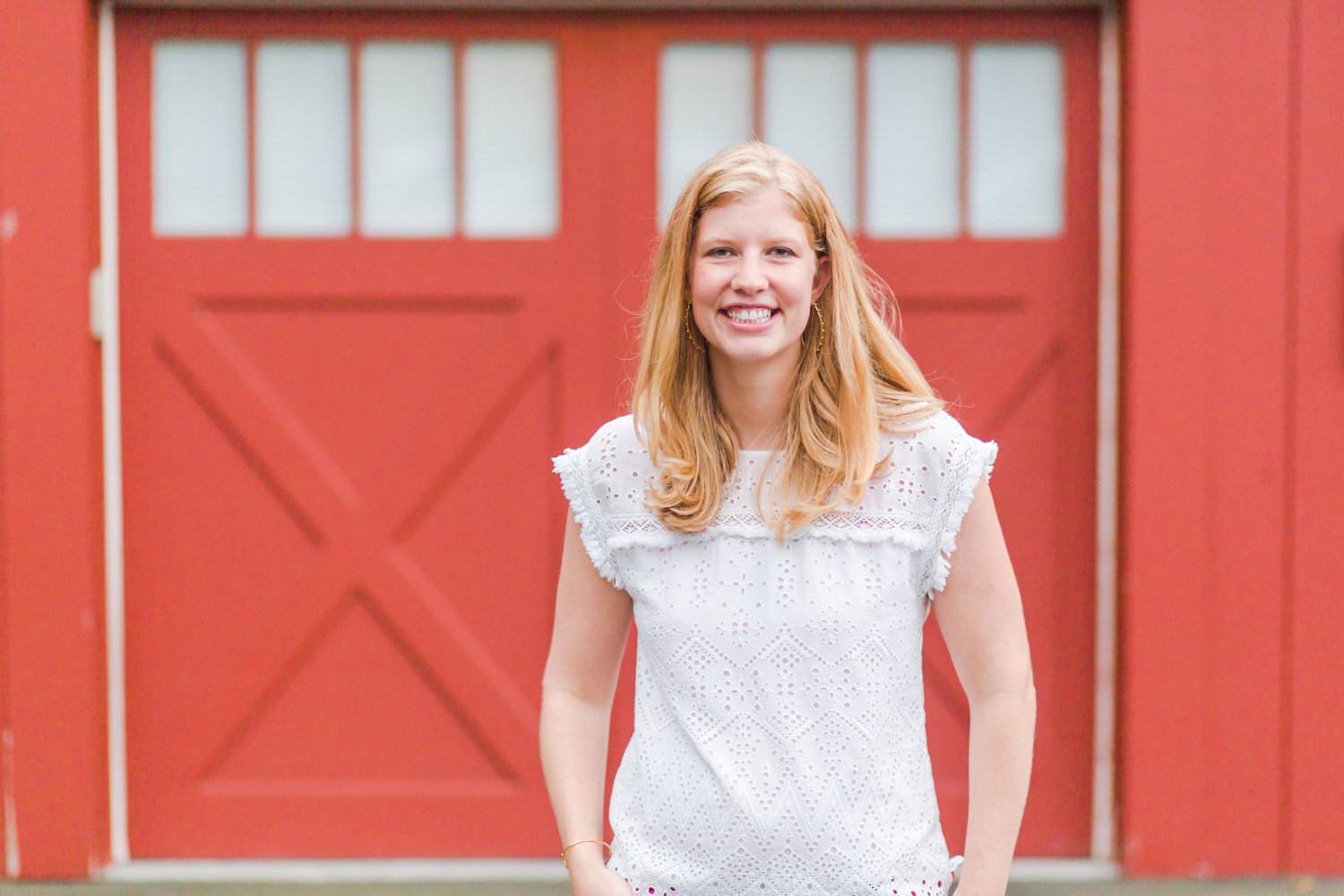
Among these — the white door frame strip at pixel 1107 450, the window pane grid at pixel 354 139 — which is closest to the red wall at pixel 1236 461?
the white door frame strip at pixel 1107 450

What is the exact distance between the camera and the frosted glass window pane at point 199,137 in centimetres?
336

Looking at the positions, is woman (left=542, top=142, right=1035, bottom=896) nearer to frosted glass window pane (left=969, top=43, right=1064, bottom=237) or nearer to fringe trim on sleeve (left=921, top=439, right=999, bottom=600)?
fringe trim on sleeve (left=921, top=439, right=999, bottom=600)

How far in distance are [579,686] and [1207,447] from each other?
214 cm

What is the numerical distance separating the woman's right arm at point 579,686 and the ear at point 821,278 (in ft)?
1.43

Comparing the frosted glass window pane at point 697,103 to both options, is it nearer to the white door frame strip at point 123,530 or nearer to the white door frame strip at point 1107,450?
the white door frame strip at point 123,530

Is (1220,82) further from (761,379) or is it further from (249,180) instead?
(249,180)

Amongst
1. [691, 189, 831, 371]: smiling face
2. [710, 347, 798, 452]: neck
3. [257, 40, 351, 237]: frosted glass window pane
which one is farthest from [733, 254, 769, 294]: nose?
[257, 40, 351, 237]: frosted glass window pane

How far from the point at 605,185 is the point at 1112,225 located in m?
1.39

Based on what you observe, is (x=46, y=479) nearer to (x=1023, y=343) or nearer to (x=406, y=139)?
(x=406, y=139)

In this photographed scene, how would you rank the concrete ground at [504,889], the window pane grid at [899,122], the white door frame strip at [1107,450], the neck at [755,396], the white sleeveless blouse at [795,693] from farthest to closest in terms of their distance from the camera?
the window pane grid at [899,122], the white door frame strip at [1107,450], the concrete ground at [504,889], the neck at [755,396], the white sleeveless blouse at [795,693]

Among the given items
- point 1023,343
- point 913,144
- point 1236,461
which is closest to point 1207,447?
point 1236,461

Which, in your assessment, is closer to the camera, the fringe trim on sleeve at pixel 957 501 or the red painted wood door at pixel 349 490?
the fringe trim on sleeve at pixel 957 501

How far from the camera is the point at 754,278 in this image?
143cm

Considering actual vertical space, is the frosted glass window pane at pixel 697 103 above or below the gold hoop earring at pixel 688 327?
above
